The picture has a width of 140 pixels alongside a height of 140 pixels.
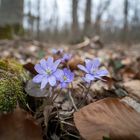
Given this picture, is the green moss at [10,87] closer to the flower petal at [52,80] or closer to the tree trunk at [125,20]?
the flower petal at [52,80]

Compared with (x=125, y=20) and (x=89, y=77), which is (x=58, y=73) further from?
(x=125, y=20)

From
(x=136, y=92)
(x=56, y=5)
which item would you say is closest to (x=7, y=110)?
(x=136, y=92)

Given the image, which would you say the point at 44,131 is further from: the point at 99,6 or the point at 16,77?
the point at 99,6

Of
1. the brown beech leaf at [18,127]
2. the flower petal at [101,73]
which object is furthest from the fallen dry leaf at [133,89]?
the brown beech leaf at [18,127]

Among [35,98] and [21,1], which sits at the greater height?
[21,1]

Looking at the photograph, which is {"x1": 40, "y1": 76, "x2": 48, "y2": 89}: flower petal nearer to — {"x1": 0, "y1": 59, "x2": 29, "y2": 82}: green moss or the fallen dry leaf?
{"x1": 0, "y1": 59, "x2": 29, "y2": 82}: green moss

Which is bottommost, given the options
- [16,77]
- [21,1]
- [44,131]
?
Result: [44,131]
